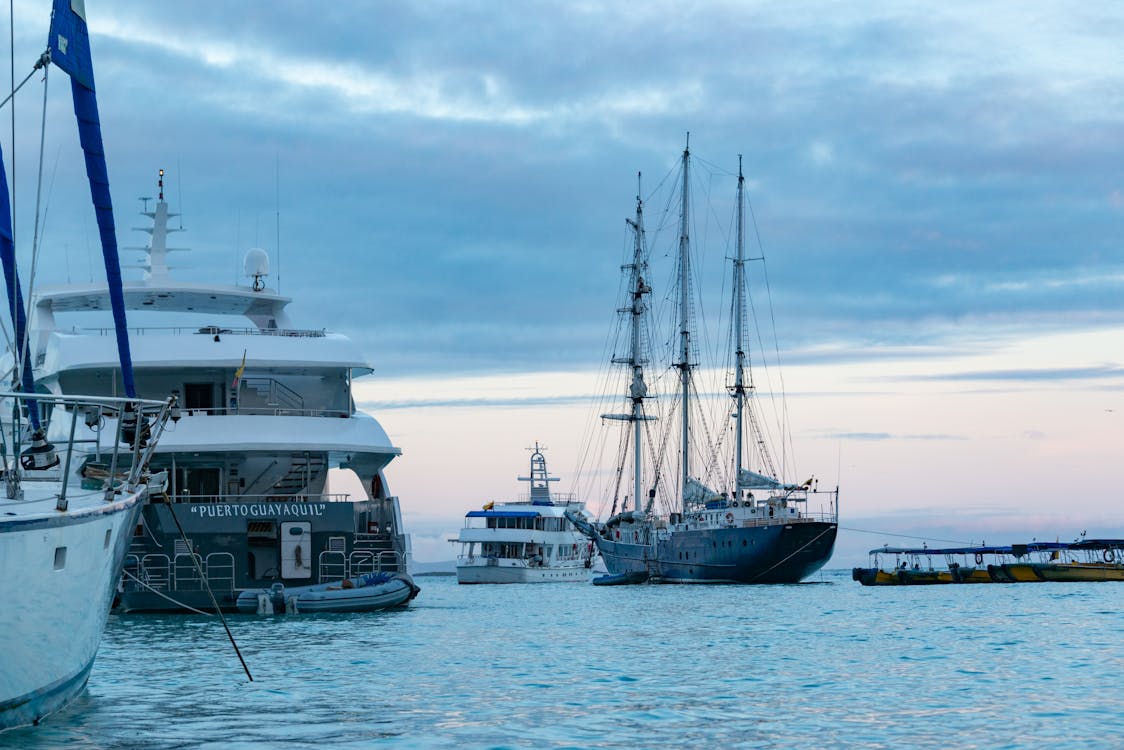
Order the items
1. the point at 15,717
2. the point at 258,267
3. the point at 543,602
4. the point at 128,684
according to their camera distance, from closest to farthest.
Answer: the point at 15,717 < the point at 128,684 < the point at 258,267 < the point at 543,602

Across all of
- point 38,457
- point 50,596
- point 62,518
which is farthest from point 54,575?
point 38,457

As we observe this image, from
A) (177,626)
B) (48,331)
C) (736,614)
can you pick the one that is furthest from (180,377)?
(736,614)

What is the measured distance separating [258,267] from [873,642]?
2569 cm

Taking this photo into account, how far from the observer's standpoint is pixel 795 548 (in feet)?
257

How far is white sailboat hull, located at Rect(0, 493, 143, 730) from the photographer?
13.4 metres

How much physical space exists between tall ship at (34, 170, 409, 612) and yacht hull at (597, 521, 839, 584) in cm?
4012

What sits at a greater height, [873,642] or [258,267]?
[258,267]

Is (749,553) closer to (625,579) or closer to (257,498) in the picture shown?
(625,579)

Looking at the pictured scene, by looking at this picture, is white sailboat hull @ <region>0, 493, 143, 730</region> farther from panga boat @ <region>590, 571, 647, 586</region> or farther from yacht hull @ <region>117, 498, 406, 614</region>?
panga boat @ <region>590, 571, 647, 586</region>

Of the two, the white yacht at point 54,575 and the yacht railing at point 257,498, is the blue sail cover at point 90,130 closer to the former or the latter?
the white yacht at point 54,575

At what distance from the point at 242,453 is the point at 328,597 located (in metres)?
5.21

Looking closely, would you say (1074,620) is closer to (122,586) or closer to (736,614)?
(736,614)

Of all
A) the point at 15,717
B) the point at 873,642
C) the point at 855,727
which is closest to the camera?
the point at 15,717

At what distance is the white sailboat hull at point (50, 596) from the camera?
13.4 m
